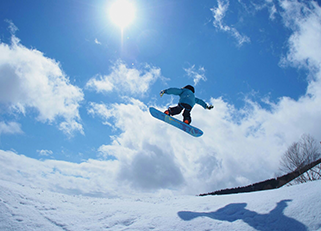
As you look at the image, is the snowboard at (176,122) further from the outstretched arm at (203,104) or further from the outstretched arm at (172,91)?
the outstretched arm at (203,104)

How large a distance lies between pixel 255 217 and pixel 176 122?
5.34 metres

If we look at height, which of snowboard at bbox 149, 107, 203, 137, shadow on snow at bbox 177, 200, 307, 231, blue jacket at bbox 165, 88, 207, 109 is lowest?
shadow on snow at bbox 177, 200, 307, 231

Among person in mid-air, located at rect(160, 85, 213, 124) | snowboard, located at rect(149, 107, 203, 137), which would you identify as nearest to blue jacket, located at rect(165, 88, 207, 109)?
person in mid-air, located at rect(160, 85, 213, 124)

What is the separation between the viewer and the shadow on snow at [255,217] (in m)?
2.63

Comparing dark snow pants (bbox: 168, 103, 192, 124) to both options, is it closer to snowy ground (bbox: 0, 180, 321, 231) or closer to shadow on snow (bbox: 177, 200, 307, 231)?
snowy ground (bbox: 0, 180, 321, 231)

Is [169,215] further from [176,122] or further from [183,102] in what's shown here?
[183,102]

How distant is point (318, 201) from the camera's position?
2891mm

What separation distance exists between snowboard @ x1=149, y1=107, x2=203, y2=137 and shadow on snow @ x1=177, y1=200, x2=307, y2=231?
14.6 ft

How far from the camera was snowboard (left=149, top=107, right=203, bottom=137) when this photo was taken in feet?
26.1

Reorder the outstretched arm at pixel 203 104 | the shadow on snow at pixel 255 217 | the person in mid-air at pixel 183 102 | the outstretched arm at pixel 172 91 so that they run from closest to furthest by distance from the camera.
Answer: the shadow on snow at pixel 255 217 → the person in mid-air at pixel 183 102 → the outstretched arm at pixel 172 91 → the outstretched arm at pixel 203 104

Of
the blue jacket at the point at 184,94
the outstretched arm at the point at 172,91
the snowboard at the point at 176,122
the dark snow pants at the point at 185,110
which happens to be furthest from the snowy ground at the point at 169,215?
the outstretched arm at the point at 172,91

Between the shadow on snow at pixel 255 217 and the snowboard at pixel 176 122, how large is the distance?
175 inches

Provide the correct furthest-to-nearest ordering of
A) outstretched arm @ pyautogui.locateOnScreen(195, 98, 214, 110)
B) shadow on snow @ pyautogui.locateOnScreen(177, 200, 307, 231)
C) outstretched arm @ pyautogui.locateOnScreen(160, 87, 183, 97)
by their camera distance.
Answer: outstretched arm @ pyautogui.locateOnScreen(195, 98, 214, 110), outstretched arm @ pyautogui.locateOnScreen(160, 87, 183, 97), shadow on snow @ pyautogui.locateOnScreen(177, 200, 307, 231)

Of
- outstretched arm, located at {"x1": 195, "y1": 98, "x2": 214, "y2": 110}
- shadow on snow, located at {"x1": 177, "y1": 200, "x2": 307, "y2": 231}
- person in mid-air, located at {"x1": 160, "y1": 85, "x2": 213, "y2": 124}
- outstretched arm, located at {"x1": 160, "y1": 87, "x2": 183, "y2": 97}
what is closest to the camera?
shadow on snow, located at {"x1": 177, "y1": 200, "x2": 307, "y2": 231}
